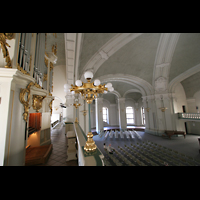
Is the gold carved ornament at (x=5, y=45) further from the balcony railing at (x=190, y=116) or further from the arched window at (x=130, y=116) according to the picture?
the arched window at (x=130, y=116)

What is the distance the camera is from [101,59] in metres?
7.64

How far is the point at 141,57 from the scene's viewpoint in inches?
387

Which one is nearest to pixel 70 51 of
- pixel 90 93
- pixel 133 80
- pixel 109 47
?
pixel 109 47

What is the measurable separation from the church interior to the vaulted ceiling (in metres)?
0.07

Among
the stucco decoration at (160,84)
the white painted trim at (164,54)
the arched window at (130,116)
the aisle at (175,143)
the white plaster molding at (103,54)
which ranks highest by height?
the white painted trim at (164,54)

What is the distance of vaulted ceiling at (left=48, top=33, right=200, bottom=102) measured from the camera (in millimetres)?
6922

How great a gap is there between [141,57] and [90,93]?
9886 millimetres

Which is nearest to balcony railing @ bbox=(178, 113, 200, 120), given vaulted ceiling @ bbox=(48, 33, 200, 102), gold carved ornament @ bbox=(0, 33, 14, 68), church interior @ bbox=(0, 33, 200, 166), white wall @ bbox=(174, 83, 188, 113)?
church interior @ bbox=(0, 33, 200, 166)

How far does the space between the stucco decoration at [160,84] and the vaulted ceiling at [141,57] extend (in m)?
0.36

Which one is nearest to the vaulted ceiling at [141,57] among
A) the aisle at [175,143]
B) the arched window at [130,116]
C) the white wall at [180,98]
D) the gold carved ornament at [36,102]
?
the white wall at [180,98]

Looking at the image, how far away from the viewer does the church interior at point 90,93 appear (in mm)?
1973

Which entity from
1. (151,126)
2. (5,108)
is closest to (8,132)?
(5,108)

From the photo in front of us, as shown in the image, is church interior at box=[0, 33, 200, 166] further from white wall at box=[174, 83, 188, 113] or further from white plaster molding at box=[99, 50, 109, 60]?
white wall at box=[174, 83, 188, 113]

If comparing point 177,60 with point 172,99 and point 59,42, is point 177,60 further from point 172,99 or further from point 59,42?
point 59,42
